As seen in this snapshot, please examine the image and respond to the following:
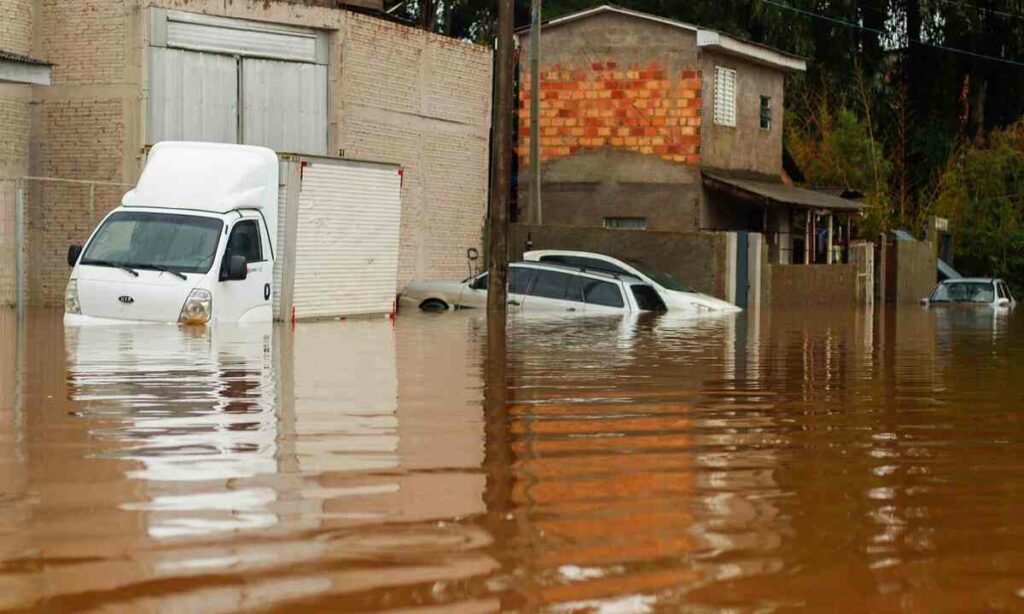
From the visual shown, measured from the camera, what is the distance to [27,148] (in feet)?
105

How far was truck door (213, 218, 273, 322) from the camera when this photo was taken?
73.4 feet

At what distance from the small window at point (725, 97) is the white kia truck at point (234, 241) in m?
19.1

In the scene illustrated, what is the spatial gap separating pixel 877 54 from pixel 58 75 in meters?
37.5

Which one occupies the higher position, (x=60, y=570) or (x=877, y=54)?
(x=877, y=54)

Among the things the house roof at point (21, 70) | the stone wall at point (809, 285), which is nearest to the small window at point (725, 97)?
the stone wall at point (809, 285)

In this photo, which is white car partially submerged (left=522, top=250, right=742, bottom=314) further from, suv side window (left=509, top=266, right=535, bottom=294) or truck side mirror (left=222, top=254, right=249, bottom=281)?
truck side mirror (left=222, top=254, right=249, bottom=281)

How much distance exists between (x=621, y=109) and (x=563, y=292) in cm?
1378

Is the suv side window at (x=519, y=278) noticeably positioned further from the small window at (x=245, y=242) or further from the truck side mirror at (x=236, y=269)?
the truck side mirror at (x=236, y=269)

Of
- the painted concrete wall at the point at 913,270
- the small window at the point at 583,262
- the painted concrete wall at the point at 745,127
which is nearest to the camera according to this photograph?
the small window at the point at 583,262

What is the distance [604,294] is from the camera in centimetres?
3225

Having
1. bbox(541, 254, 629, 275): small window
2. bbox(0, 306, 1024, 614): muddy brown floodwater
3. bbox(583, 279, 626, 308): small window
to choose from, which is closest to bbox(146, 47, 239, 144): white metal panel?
bbox(541, 254, 629, 275): small window

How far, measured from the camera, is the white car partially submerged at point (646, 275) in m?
33.8

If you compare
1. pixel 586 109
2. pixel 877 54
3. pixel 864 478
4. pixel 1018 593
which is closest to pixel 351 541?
pixel 1018 593

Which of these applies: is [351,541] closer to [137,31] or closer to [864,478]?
[864,478]
